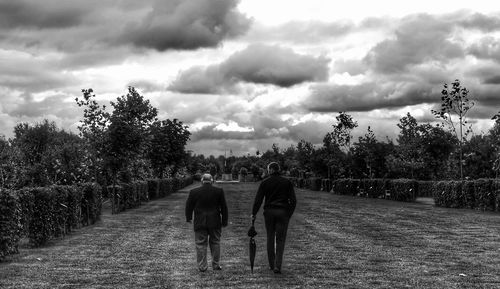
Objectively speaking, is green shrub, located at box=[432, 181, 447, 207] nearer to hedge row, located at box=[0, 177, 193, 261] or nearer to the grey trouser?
hedge row, located at box=[0, 177, 193, 261]

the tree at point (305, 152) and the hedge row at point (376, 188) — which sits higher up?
the tree at point (305, 152)

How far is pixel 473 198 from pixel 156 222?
63.2 ft

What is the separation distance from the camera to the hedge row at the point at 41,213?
535 inches

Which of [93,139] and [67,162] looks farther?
[67,162]

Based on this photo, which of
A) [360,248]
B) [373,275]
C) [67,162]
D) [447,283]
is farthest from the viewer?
[67,162]

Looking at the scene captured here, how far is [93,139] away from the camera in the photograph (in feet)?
105

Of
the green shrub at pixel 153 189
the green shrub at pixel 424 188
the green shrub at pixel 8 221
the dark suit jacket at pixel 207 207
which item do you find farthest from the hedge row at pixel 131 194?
the green shrub at pixel 424 188

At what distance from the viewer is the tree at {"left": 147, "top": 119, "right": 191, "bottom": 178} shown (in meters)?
62.0

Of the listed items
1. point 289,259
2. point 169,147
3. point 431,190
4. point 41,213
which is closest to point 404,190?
point 431,190

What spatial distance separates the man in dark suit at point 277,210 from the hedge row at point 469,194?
2333 centimetres

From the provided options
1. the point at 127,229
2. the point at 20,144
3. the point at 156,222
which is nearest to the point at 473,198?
the point at 156,222

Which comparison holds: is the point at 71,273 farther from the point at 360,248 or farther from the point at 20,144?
the point at 20,144

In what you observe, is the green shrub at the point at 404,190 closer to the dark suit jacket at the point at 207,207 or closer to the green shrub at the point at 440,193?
the green shrub at the point at 440,193

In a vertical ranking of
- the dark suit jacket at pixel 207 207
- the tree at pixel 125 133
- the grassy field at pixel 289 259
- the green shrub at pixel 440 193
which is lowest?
the grassy field at pixel 289 259
